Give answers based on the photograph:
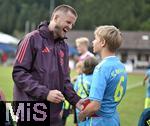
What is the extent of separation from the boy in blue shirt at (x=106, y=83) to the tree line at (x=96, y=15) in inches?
3206

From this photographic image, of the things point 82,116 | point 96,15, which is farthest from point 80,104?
point 96,15

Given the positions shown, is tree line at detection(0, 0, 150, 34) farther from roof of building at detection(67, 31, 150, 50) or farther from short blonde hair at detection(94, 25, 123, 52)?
short blonde hair at detection(94, 25, 123, 52)

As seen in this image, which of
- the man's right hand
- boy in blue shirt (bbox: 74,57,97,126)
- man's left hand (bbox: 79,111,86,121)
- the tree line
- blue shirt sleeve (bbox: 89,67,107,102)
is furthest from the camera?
the tree line

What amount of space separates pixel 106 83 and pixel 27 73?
83 centimetres

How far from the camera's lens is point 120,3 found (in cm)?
8900

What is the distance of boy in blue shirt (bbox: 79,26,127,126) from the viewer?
5.10 metres

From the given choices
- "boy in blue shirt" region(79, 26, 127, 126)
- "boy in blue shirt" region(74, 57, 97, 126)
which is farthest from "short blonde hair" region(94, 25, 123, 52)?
"boy in blue shirt" region(74, 57, 97, 126)

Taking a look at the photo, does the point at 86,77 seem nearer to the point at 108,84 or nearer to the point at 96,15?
the point at 108,84

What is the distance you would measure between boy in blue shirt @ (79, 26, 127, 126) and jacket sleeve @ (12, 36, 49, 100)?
1.82ft

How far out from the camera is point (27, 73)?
4871mm

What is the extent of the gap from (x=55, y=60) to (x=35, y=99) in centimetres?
45

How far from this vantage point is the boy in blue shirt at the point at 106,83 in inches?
201

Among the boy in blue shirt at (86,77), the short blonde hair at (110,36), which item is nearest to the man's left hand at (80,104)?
the short blonde hair at (110,36)

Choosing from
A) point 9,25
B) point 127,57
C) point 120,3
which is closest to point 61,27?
point 127,57
